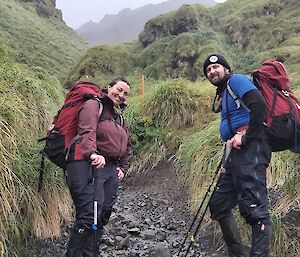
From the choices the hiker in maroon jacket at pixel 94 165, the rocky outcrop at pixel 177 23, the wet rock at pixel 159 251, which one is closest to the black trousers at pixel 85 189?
the hiker in maroon jacket at pixel 94 165

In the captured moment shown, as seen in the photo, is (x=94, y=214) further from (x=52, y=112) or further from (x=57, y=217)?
(x=52, y=112)

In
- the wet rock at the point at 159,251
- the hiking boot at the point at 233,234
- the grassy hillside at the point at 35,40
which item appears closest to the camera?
the hiking boot at the point at 233,234

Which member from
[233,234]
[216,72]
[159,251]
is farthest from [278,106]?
[159,251]

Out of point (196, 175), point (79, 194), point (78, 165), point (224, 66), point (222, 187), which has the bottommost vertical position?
point (196, 175)

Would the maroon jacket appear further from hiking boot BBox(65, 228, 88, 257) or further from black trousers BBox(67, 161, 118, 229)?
hiking boot BBox(65, 228, 88, 257)

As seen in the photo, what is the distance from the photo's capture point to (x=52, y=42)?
134 feet

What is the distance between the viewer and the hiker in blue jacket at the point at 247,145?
12.0ft

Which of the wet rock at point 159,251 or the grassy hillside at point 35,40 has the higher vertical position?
the grassy hillside at point 35,40

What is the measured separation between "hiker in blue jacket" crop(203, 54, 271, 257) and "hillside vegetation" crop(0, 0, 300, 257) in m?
1.15

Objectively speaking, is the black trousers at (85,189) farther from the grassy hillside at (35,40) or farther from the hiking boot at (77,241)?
the grassy hillside at (35,40)

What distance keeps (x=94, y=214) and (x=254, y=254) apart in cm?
158

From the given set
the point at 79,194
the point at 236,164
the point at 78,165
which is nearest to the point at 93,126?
the point at 78,165

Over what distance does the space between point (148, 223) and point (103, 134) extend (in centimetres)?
324

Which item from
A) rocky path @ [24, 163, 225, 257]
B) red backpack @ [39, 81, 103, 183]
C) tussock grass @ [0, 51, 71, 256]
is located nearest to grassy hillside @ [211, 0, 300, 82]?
rocky path @ [24, 163, 225, 257]
